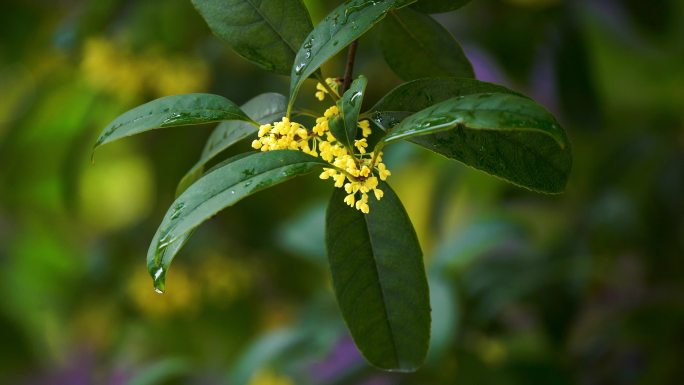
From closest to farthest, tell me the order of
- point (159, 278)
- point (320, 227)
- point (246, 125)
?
point (159, 278)
point (246, 125)
point (320, 227)

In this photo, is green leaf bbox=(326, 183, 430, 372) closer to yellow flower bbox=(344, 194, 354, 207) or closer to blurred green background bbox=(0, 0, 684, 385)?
yellow flower bbox=(344, 194, 354, 207)

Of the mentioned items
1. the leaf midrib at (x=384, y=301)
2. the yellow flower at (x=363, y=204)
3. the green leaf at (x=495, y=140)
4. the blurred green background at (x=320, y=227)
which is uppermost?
the green leaf at (x=495, y=140)

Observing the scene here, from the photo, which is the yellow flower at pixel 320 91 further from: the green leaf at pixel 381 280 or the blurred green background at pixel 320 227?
the blurred green background at pixel 320 227

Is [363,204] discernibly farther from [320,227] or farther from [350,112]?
[320,227]

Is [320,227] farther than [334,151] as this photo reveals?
Yes

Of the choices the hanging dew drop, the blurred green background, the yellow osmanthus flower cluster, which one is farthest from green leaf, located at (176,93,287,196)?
the blurred green background

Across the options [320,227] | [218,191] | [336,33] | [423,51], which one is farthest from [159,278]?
[320,227]

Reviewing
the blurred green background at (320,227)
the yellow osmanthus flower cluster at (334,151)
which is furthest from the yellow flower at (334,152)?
the blurred green background at (320,227)
